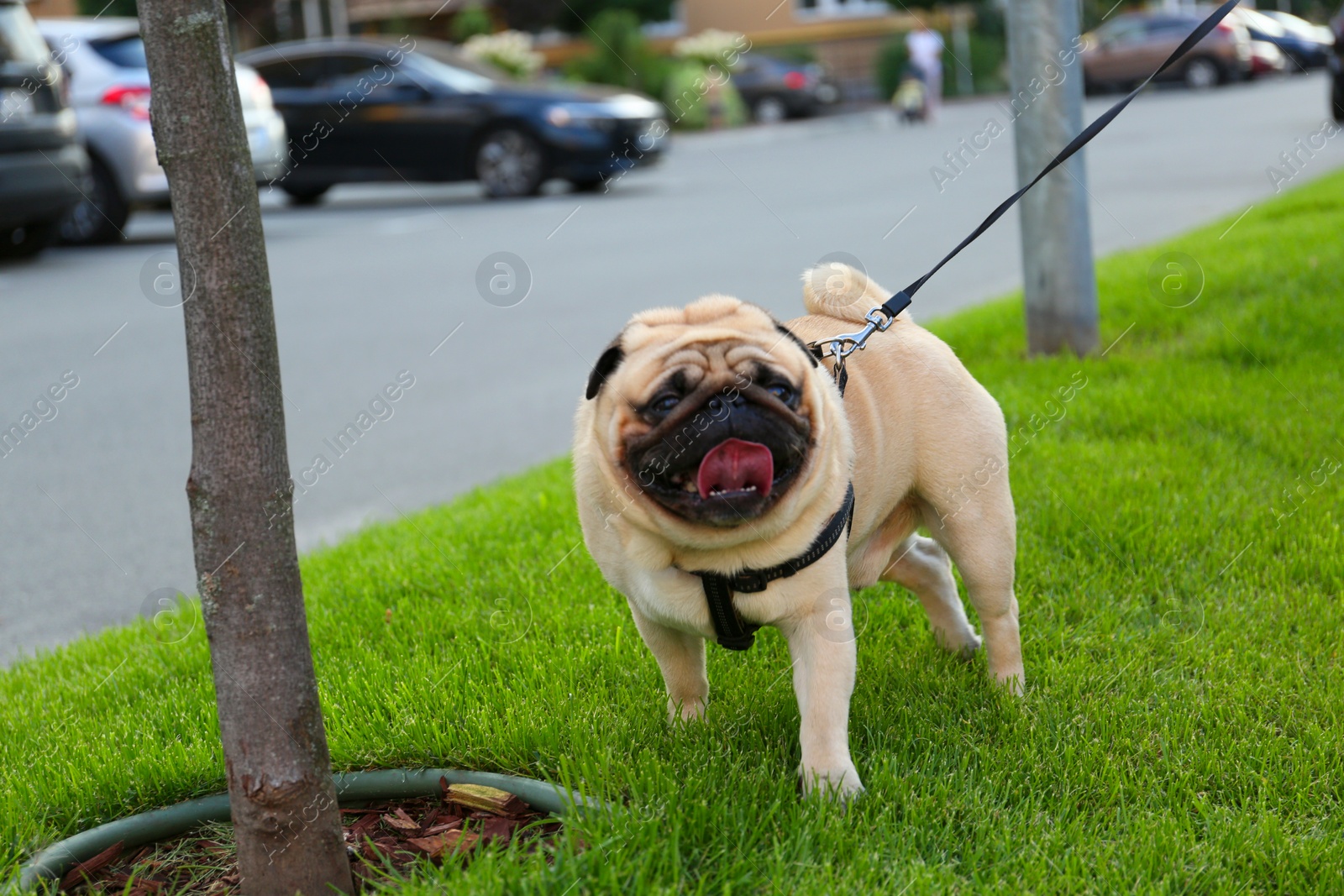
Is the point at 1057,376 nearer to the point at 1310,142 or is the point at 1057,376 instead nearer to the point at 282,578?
the point at 282,578

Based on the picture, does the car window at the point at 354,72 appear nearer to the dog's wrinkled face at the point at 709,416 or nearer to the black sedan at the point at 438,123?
the black sedan at the point at 438,123

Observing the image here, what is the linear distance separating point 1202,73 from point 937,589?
33000 mm

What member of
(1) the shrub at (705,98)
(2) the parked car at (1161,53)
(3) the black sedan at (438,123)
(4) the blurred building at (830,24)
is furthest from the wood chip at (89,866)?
(4) the blurred building at (830,24)

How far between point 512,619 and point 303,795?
4.27 ft

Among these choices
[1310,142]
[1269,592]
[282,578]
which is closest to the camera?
[282,578]

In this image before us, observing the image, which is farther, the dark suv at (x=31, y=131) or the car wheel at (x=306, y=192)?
the car wheel at (x=306, y=192)

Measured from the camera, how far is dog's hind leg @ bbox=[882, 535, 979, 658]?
126 inches

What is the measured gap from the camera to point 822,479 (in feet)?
7.95

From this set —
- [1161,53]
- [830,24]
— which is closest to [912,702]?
[1161,53]

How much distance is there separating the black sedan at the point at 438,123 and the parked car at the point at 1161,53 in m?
20.1

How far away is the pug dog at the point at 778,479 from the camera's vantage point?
7.39ft

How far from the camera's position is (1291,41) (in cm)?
3375

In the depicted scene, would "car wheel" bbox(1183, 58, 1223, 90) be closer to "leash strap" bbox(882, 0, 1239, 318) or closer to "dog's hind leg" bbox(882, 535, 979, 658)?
"leash strap" bbox(882, 0, 1239, 318)

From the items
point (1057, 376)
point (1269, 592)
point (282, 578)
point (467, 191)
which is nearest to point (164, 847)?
point (282, 578)
